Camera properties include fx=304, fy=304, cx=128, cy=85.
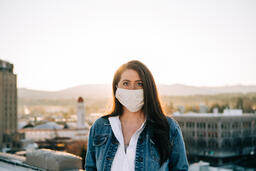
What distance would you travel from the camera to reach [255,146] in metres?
48.2

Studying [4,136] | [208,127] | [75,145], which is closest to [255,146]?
[208,127]

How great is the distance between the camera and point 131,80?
254 cm

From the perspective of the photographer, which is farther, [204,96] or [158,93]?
[204,96]

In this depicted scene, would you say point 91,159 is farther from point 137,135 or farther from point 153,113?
point 153,113

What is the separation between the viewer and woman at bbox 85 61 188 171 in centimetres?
238

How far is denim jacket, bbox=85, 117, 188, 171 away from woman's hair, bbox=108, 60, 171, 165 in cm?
5


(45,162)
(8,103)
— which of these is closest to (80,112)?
(8,103)

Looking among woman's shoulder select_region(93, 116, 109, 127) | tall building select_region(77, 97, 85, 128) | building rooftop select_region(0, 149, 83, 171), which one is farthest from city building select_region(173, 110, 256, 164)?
woman's shoulder select_region(93, 116, 109, 127)

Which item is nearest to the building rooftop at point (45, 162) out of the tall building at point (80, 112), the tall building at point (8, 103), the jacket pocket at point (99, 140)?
the jacket pocket at point (99, 140)

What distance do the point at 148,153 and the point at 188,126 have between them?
1844 inches

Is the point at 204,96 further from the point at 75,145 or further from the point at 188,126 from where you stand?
the point at 75,145

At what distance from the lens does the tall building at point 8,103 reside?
4464cm

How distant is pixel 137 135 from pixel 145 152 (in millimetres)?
158

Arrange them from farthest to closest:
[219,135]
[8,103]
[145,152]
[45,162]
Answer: [8,103]
[219,135]
[45,162]
[145,152]
